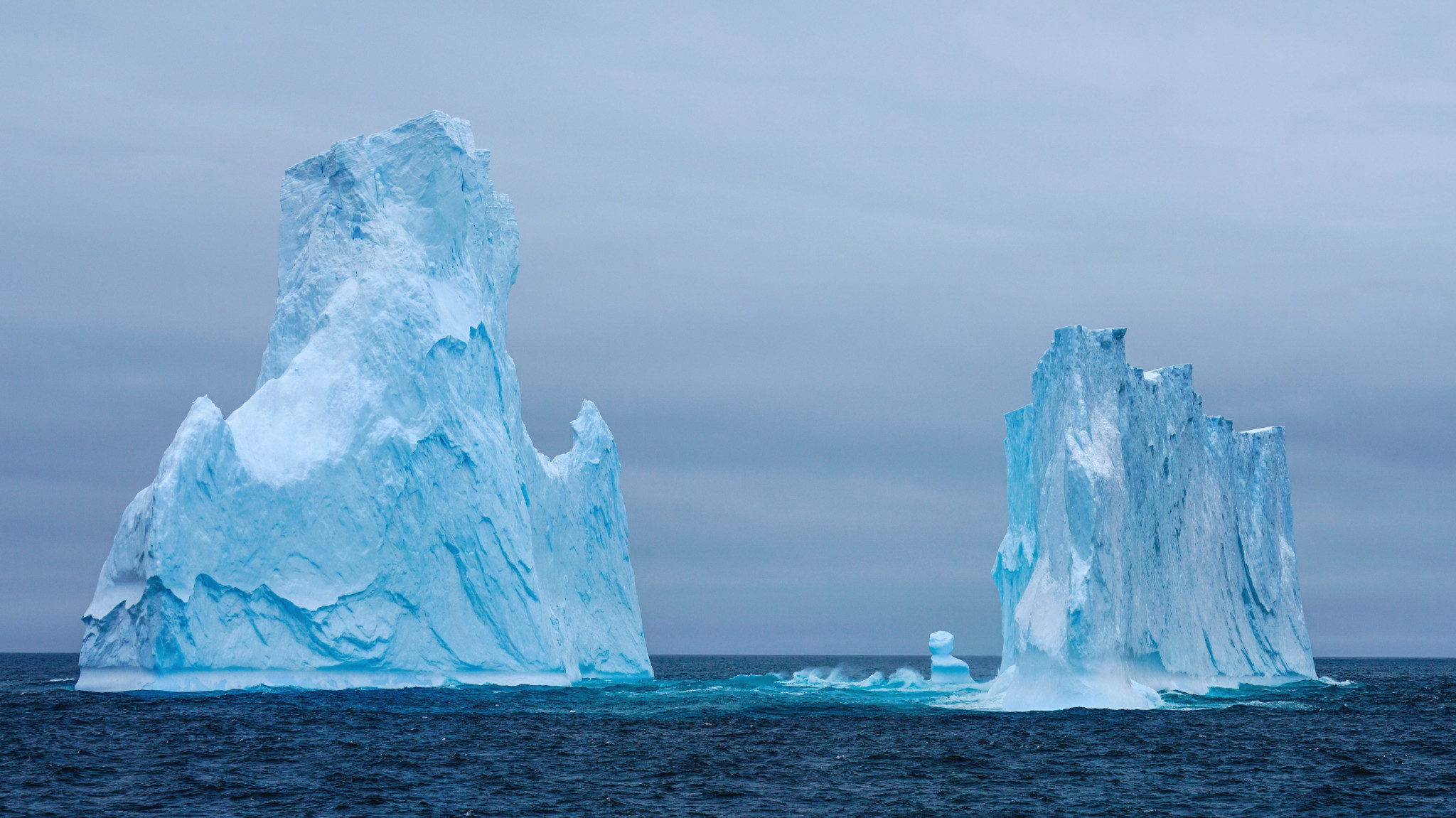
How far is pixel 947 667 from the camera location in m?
43.8

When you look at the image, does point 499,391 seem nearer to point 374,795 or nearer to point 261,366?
point 261,366

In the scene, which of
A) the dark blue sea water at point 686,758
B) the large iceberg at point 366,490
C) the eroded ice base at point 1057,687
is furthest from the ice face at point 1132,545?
the large iceberg at point 366,490

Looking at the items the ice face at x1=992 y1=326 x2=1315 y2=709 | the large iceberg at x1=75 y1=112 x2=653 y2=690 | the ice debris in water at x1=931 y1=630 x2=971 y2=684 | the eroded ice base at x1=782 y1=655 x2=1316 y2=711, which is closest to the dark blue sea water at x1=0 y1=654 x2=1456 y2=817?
the eroded ice base at x1=782 y1=655 x2=1316 y2=711

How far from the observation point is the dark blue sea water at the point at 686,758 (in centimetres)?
1886

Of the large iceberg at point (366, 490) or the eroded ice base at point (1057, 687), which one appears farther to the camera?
the large iceberg at point (366, 490)

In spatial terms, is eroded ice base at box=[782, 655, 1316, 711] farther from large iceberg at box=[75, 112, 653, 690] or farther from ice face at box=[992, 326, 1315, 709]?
large iceberg at box=[75, 112, 653, 690]

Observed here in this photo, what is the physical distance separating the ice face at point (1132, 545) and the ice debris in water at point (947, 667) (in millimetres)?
2009

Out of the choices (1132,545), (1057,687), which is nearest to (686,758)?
(1057,687)

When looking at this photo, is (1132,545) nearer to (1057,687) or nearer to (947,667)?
(1057,687)

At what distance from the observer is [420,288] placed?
38.2 m

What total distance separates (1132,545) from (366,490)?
2030 cm

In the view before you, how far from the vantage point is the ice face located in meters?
29.7

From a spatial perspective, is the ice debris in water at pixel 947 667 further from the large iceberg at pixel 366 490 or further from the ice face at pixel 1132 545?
the large iceberg at pixel 366 490

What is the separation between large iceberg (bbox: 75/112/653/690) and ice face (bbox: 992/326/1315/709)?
15.2m
